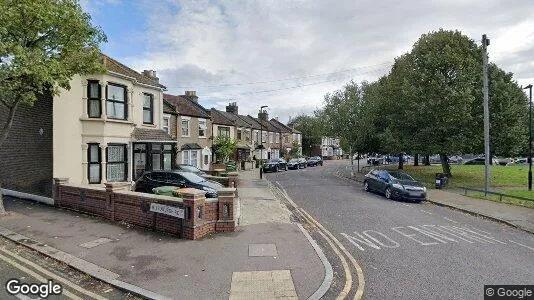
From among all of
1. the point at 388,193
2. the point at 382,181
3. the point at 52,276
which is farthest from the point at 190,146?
the point at 52,276

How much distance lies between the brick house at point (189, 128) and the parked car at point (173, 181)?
13789mm

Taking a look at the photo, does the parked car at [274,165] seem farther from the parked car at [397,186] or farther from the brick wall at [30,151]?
the brick wall at [30,151]

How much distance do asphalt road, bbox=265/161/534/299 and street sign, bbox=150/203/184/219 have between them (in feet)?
15.6

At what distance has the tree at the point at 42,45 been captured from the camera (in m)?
11.3

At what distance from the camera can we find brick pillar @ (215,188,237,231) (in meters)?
10.7

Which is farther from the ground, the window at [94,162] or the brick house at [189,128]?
the brick house at [189,128]

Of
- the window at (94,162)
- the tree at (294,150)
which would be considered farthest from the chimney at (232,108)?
the window at (94,162)

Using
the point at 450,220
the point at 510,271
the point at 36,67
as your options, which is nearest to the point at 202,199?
the point at 36,67

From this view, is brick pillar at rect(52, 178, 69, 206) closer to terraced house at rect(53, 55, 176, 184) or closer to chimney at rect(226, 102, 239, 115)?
terraced house at rect(53, 55, 176, 184)

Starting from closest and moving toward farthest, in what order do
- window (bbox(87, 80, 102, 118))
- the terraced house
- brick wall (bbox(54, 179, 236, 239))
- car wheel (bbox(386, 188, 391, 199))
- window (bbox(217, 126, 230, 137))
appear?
brick wall (bbox(54, 179, 236, 239)) → the terraced house → window (bbox(87, 80, 102, 118)) → car wheel (bbox(386, 188, 391, 199)) → window (bbox(217, 126, 230, 137))

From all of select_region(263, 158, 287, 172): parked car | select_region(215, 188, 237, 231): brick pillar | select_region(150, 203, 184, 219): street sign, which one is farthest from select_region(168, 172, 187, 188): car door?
select_region(263, 158, 287, 172): parked car

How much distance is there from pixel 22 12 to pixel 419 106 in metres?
23.6

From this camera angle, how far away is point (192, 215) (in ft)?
32.3

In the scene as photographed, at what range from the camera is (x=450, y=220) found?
1391 cm
